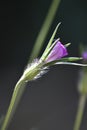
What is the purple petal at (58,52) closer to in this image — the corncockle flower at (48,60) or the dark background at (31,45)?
the corncockle flower at (48,60)

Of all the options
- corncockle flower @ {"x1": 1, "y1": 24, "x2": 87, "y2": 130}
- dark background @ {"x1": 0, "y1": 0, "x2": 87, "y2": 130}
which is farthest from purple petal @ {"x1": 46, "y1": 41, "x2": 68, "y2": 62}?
dark background @ {"x1": 0, "y1": 0, "x2": 87, "y2": 130}

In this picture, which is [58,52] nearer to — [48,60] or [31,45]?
[48,60]

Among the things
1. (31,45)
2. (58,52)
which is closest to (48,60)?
(58,52)

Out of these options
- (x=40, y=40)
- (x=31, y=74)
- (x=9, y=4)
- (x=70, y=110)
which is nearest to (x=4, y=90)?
(x=70, y=110)

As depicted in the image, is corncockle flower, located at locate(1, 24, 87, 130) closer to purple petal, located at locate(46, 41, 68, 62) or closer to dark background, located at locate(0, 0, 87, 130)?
purple petal, located at locate(46, 41, 68, 62)

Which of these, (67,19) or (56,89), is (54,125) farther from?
(67,19)

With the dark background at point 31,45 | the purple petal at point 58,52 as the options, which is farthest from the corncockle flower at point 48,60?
the dark background at point 31,45
